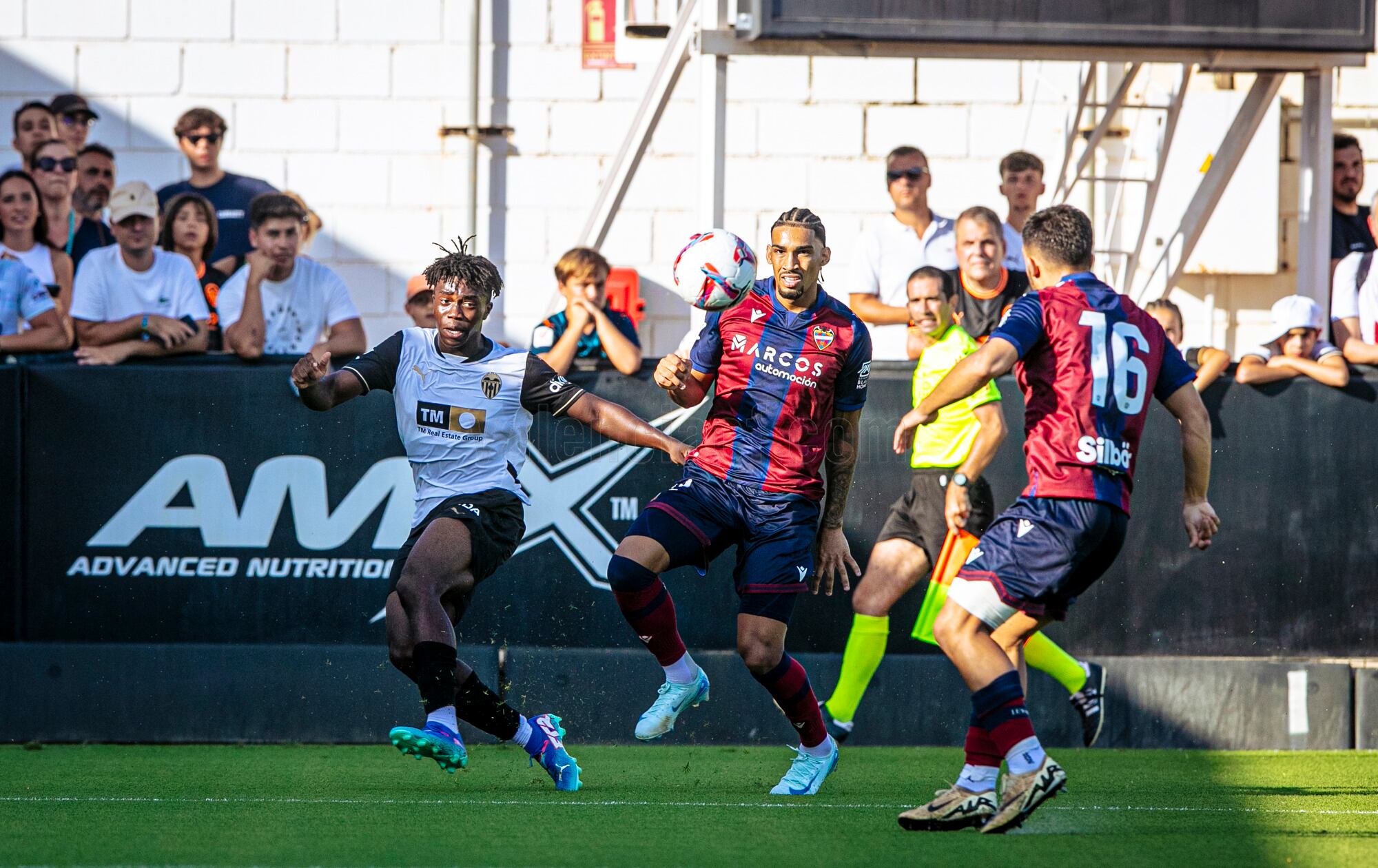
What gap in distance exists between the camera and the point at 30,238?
9734 mm

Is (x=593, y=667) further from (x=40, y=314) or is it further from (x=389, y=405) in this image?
(x=40, y=314)

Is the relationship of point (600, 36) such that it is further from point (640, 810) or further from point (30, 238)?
point (640, 810)

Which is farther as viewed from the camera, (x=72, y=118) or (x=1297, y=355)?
(x=72, y=118)

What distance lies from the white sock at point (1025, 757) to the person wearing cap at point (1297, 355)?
3.78m

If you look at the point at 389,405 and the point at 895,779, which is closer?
the point at 895,779

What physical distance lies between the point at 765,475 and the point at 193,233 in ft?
15.6

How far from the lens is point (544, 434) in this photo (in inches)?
347

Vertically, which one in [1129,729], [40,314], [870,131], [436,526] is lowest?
[1129,729]

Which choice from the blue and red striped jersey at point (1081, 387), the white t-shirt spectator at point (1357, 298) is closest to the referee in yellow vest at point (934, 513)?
the blue and red striped jersey at point (1081, 387)

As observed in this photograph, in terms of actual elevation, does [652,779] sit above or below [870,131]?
below

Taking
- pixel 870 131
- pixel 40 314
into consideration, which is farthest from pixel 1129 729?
pixel 40 314

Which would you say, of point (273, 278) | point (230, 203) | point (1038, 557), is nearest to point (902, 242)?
point (273, 278)

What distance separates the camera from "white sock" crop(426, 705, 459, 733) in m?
6.50

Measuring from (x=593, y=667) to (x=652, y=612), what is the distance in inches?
80.0
